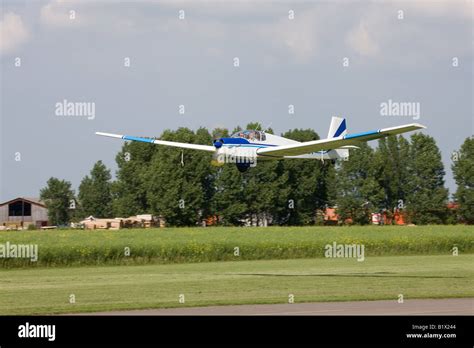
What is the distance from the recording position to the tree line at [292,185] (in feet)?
361

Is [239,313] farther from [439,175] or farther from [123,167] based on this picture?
[123,167]

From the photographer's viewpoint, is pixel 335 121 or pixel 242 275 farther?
pixel 335 121

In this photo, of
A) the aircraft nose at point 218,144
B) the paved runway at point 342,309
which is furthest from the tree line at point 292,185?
the paved runway at point 342,309

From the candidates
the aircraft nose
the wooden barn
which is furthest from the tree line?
the aircraft nose

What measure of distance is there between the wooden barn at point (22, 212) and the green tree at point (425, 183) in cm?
5460

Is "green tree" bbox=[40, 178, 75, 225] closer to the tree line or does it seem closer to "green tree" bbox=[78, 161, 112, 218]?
"green tree" bbox=[78, 161, 112, 218]

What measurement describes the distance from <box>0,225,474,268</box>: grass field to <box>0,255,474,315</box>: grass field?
5.50 feet

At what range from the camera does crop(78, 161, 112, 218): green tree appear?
538 ft

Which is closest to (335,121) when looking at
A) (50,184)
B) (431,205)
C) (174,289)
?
(174,289)

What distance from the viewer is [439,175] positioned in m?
124

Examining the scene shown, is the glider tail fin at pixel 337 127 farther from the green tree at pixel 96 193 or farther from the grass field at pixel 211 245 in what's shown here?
the green tree at pixel 96 193

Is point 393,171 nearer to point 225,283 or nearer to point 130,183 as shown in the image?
point 130,183
